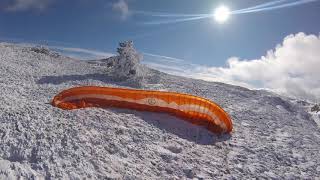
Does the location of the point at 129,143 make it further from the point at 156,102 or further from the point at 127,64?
the point at 127,64

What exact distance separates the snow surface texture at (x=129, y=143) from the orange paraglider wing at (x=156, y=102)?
0.50 metres

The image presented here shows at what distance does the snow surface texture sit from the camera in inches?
636

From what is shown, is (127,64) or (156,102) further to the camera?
(127,64)

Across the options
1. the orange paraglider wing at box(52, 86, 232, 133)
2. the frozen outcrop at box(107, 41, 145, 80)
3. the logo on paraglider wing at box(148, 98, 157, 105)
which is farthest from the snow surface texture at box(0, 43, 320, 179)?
the frozen outcrop at box(107, 41, 145, 80)

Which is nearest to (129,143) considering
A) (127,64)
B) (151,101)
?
(151,101)

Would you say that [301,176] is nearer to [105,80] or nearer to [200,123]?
[200,123]

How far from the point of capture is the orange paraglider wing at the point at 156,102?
22953 mm

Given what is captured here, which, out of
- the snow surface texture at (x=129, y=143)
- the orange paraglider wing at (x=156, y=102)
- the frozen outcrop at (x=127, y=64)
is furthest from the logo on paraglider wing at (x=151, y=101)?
the frozen outcrop at (x=127, y=64)

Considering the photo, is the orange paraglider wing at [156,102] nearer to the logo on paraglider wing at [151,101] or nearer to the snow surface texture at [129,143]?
the logo on paraglider wing at [151,101]

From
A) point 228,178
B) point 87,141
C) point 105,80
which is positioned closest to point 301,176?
point 228,178

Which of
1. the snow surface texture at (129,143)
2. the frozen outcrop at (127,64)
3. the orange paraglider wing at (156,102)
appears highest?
the frozen outcrop at (127,64)

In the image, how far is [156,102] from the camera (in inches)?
932

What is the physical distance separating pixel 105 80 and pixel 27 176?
823 inches

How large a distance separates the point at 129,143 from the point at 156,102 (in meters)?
4.85
